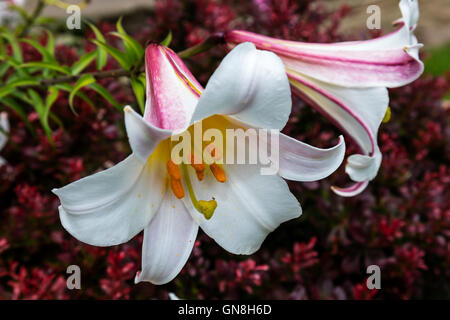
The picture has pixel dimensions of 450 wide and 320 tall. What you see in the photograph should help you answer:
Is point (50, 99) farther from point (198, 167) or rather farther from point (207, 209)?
point (207, 209)

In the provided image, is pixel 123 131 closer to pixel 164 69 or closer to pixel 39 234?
pixel 39 234

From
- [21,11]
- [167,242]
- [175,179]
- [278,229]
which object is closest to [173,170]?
[175,179]

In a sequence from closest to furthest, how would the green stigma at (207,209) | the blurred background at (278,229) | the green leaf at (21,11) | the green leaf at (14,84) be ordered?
1. the green stigma at (207,209)
2. the green leaf at (14,84)
3. the blurred background at (278,229)
4. the green leaf at (21,11)

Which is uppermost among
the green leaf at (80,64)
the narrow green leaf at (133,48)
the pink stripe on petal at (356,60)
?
the green leaf at (80,64)

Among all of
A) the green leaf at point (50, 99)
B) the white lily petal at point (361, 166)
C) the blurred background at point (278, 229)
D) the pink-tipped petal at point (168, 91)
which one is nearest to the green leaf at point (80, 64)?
the green leaf at point (50, 99)

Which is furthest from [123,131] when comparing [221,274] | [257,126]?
[257,126]

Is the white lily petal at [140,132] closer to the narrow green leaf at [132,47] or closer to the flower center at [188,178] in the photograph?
the flower center at [188,178]
